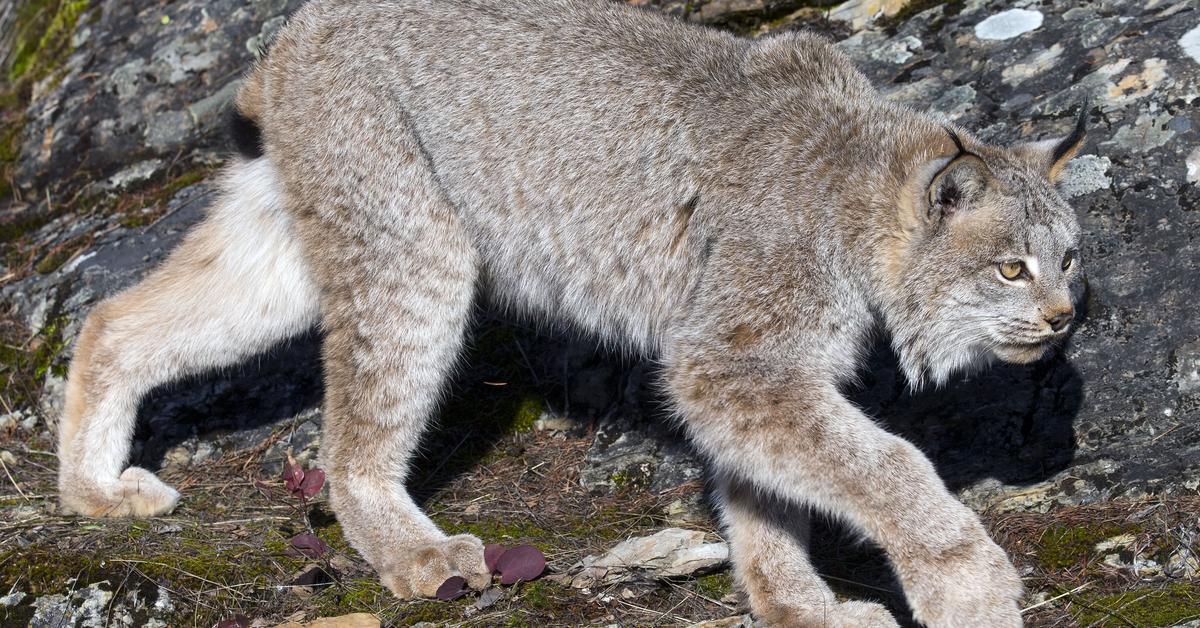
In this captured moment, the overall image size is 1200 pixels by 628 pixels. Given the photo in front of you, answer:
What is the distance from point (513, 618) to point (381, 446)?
1.14 meters

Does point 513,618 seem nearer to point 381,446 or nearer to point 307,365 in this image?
point 381,446

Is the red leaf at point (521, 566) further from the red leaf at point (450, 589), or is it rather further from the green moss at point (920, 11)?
the green moss at point (920, 11)

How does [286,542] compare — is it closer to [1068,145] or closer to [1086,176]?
[1068,145]

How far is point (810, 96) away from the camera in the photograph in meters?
4.82

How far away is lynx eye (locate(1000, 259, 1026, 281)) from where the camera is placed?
4270mm

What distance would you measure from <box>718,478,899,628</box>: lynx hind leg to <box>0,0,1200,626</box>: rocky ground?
148 mm

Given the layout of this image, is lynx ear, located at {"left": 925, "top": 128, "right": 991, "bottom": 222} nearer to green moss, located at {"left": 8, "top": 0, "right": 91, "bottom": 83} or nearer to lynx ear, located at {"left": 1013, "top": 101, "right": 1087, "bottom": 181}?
lynx ear, located at {"left": 1013, "top": 101, "right": 1087, "bottom": 181}

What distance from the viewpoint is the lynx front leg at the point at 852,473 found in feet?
12.8

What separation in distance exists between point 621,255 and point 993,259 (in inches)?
58.4

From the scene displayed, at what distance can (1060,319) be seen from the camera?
4.25 m

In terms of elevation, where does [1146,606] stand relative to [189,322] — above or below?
below

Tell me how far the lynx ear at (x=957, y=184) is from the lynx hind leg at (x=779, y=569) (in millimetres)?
1320

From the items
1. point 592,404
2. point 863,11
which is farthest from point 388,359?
point 863,11

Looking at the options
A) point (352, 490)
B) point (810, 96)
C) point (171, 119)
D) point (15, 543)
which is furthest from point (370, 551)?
point (171, 119)
